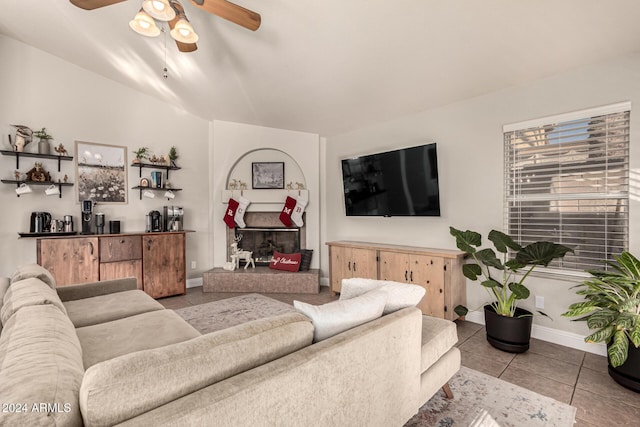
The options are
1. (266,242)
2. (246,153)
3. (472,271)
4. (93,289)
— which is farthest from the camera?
(266,242)

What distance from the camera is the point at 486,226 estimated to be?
3.07m

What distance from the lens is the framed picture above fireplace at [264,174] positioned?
4922mm

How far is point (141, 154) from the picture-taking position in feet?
14.0

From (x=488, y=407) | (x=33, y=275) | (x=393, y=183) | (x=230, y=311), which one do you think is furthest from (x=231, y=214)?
(x=488, y=407)

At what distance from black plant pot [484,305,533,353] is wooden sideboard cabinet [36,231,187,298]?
3914 mm

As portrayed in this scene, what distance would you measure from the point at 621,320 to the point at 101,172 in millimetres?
5493

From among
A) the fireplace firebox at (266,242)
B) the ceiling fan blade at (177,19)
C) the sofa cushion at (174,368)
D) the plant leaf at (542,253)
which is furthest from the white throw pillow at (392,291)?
the fireplace firebox at (266,242)

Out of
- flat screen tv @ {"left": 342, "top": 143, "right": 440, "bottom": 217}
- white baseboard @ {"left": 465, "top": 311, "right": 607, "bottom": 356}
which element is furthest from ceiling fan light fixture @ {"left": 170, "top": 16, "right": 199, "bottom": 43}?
white baseboard @ {"left": 465, "top": 311, "right": 607, "bottom": 356}

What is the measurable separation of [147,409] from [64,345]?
54 cm

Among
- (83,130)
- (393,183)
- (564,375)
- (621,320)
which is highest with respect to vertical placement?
(83,130)

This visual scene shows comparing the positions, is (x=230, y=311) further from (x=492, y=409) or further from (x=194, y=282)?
(x=492, y=409)

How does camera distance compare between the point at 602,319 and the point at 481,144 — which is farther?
the point at 481,144

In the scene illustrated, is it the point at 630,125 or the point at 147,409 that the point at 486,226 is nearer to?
the point at 630,125

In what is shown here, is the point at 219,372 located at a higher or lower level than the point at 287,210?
lower
